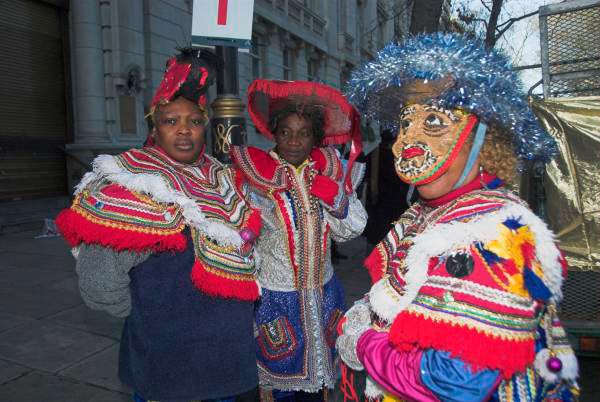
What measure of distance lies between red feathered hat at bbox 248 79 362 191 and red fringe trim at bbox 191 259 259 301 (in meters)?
1.18

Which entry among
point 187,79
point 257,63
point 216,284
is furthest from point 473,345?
point 257,63

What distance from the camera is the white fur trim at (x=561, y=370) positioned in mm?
1457

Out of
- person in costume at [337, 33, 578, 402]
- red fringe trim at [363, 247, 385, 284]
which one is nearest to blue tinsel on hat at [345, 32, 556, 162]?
person in costume at [337, 33, 578, 402]

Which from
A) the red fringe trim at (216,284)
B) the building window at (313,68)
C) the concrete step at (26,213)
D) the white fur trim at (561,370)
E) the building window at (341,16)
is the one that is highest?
the building window at (341,16)

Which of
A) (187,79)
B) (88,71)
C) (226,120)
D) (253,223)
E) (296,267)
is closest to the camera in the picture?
(187,79)

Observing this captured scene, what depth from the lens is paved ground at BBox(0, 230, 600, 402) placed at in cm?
328

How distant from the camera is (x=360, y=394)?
11.4 ft

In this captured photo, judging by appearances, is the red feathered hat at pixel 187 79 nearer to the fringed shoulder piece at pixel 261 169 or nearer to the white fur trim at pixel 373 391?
the fringed shoulder piece at pixel 261 169

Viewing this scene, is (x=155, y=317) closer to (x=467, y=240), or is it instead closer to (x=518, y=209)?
(x=467, y=240)

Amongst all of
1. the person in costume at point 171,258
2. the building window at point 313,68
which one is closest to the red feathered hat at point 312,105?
the person in costume at point 171,258

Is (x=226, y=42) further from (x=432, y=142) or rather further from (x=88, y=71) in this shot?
(x=88, y=71)

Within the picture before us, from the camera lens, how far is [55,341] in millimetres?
4004

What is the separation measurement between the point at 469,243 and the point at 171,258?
3.94 feet

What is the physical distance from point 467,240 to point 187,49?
5.00 ft
